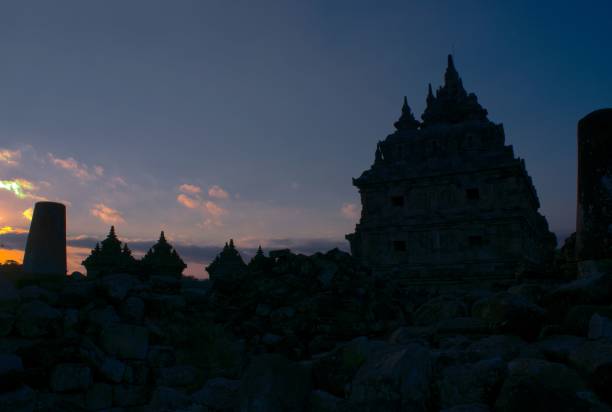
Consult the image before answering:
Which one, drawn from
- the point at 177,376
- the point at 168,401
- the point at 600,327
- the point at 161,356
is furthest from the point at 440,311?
the point at 161,356

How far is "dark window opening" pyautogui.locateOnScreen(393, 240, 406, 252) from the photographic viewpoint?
30.3 meters

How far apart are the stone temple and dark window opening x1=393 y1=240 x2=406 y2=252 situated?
0.22ft

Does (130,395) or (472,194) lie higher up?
(472,194)

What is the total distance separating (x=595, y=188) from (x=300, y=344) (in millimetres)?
5633

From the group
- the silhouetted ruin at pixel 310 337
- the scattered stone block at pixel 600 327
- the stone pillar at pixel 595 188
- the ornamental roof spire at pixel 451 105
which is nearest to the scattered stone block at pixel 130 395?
the silhouetted ruin at pixel 310 337

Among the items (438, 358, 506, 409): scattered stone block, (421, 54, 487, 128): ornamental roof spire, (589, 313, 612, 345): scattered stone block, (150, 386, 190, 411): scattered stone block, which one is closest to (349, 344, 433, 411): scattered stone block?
(438, 358, 506, 409): scattered stone block

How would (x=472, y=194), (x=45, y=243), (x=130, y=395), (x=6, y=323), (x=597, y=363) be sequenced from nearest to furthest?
(x=597, y=363) < (x=6, y=323) < (x=130, y=395) < (x=45, y=243) < (x=472, y=194)

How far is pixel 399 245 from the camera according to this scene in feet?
100

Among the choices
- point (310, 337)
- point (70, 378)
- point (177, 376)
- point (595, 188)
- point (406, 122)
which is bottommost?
point (177, 376)

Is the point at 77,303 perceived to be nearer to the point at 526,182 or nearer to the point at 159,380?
the point at 159,380

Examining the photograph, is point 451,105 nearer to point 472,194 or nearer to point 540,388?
point 472,194

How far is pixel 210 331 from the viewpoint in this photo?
8180mm

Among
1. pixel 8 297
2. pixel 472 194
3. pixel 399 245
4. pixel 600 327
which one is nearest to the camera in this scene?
pixel 600 327

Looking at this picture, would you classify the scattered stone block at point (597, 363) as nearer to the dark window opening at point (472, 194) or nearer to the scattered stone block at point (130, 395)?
the scattered stone block at point (130, 395)
